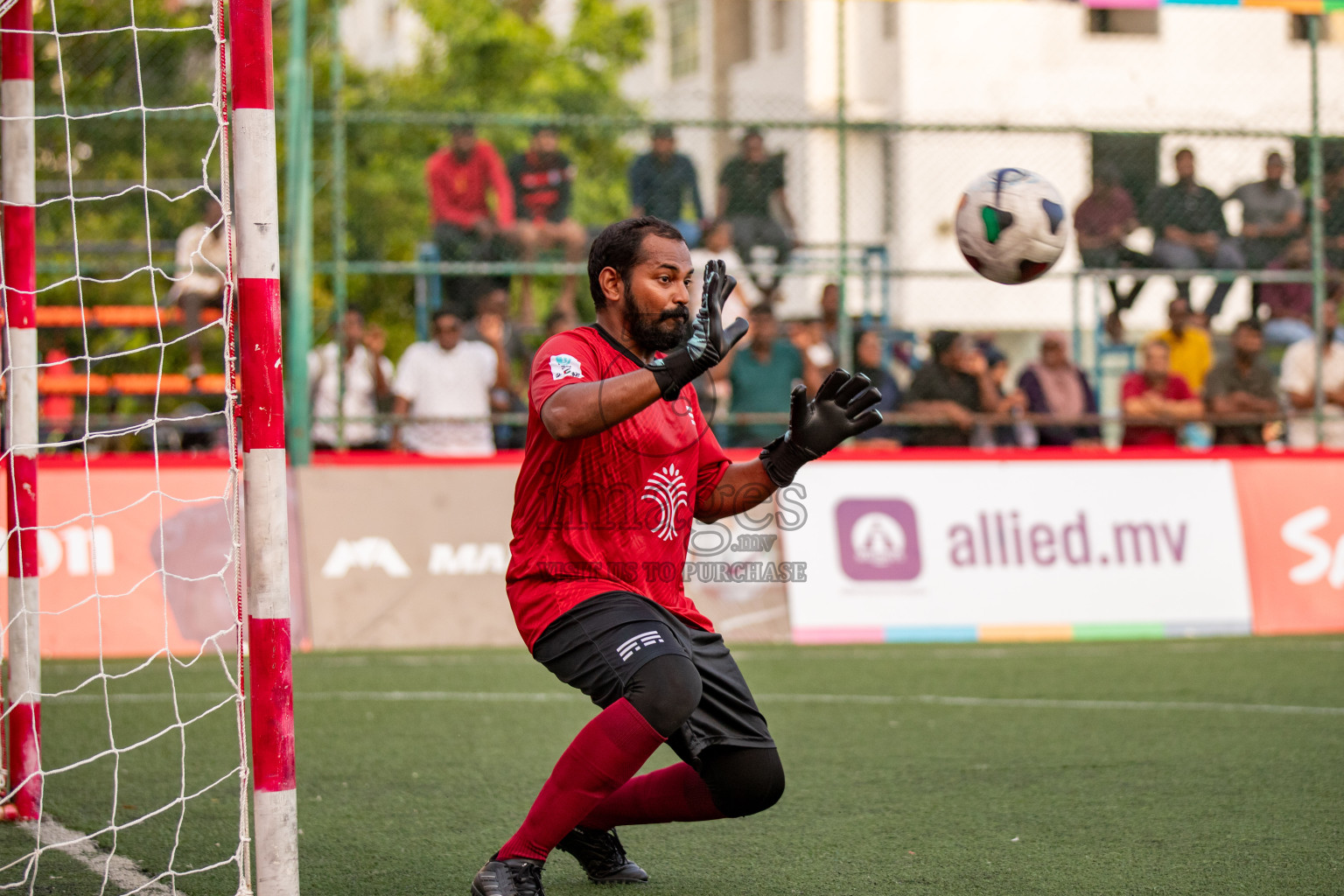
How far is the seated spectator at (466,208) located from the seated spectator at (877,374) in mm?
2878

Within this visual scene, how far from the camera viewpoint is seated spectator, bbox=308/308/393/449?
11078mm

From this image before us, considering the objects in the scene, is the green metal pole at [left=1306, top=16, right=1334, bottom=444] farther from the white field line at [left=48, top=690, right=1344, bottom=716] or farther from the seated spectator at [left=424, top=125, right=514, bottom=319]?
the seated spectator at [left=424, top=125, right=514, bottom=319]

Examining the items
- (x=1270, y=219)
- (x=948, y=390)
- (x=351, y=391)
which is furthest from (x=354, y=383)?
(x=1270, y=219)

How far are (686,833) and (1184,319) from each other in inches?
352

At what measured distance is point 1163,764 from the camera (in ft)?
19.6

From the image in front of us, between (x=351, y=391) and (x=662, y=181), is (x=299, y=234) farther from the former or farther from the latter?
(x=662, y=181)

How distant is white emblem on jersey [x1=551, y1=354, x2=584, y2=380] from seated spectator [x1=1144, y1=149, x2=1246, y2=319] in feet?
29.9

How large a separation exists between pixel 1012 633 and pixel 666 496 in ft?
21.0

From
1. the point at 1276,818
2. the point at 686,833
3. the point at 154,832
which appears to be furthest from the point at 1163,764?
the point at 154,832

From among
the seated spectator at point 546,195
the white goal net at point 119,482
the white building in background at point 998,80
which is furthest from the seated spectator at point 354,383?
the white building in background at point 998,80

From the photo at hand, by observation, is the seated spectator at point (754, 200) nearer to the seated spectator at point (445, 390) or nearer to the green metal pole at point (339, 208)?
the seated spectator at point (445, 390)

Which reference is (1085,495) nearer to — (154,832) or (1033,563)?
(1033,563)

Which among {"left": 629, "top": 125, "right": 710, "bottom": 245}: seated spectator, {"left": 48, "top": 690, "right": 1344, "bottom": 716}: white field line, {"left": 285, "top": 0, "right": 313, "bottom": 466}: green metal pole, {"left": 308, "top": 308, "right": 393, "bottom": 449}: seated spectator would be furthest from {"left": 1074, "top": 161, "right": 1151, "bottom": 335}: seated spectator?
{"left": 285, "top": 0, "right": 313, "bottom": 466}: green metal pole

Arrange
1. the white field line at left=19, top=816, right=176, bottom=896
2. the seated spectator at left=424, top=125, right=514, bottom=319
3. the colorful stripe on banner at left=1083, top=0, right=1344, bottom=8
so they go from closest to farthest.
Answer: the white field line at left=19, top=816, right=176, bottom=896, the colorful stripe on banner at left=1083, top=0, right=1344, bottom=8, the seated spectator at left=424, top=125, right=514, bottom=319
